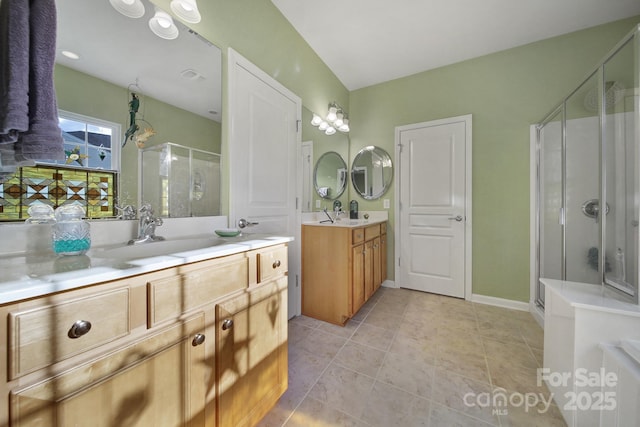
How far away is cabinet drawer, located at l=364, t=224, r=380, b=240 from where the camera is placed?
7.59ft

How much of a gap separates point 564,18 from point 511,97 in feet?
2.14

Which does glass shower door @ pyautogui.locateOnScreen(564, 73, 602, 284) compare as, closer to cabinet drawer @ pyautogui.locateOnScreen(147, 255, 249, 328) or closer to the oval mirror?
the oval mirror

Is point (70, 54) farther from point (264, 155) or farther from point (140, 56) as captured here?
point (264, 155)

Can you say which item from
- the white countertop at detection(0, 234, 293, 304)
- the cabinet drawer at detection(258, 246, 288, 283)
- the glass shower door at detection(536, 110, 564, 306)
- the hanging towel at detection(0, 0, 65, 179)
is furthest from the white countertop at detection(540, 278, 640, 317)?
the hanging towel at detection(0, 0, 65, 179)

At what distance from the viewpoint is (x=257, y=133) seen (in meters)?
1.77

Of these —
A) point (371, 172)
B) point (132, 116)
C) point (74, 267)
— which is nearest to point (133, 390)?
point (74, 267)

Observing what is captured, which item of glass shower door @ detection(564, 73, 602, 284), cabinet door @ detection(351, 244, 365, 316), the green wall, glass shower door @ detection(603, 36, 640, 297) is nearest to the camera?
glass shower door @ detection(603, 36, 640, 297)

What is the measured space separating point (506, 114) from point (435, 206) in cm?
116

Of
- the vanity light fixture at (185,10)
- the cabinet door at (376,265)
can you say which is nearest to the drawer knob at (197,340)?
the vanity light fixture at (185,10)

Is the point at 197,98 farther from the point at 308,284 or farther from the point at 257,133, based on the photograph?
the point at 308,284

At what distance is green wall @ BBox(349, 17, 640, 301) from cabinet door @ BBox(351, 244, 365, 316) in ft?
4.43

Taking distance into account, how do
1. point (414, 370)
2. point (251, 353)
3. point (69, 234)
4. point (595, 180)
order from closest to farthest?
point (69, 234) < point (251, 353) < point (414, 370) < point (595, 180)

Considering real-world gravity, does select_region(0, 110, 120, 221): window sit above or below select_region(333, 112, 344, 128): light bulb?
below

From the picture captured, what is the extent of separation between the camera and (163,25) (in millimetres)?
1189
